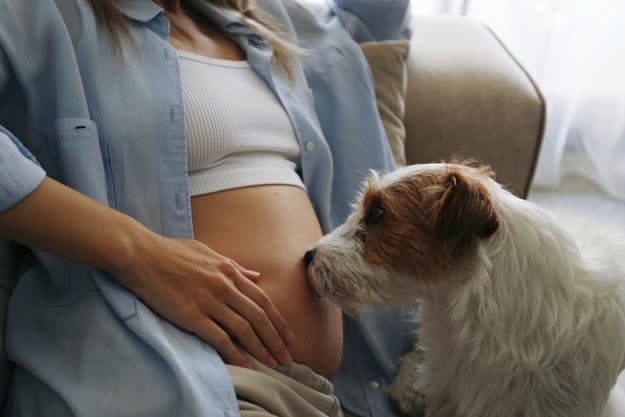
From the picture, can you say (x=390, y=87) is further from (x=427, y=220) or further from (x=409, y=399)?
(x=409, y=399)

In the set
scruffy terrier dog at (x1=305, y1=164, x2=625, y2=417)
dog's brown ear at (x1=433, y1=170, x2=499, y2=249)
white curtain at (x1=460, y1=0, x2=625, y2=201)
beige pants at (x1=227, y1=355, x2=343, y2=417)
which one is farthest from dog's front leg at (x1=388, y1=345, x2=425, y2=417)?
white curtain at (x1=460, y1=0, x2=625, y2=201)

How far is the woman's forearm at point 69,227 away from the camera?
76 cm

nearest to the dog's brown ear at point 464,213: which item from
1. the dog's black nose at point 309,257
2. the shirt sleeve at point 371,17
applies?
the dog's black nose at point 309,257

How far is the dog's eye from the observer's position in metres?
0.96

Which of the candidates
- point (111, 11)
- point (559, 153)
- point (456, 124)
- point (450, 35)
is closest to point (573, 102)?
point (559, 153)

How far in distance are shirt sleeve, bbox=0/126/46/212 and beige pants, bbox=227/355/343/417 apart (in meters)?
0.34

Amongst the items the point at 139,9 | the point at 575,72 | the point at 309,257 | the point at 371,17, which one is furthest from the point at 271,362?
the point at 575,72

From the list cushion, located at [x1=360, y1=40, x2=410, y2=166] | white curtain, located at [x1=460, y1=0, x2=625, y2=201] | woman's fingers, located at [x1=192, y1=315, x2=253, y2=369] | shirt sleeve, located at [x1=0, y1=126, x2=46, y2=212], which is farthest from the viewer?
white curtain, located at [x1=460, y1=0, x2=625, y2=201]

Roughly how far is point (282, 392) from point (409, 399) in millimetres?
396

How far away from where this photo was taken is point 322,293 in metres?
1.00

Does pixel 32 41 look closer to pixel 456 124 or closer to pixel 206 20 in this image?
pixel 206 20

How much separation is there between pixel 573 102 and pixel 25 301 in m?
2.10

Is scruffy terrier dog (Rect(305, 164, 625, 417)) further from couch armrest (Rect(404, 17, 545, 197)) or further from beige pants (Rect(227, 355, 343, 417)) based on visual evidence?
couch armrest (Rect(404, 17, 545, 197))

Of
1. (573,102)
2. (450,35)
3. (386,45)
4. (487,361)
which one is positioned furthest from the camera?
(573,102)
